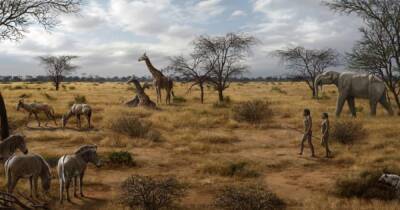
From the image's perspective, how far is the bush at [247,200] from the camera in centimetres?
827

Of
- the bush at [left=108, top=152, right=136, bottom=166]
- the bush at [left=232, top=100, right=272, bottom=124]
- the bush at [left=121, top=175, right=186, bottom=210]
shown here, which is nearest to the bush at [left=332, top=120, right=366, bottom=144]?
the bush at [left=232, top=100, right=272, bottom=124]

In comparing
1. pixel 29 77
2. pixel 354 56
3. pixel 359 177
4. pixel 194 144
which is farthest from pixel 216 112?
pixel 29 77

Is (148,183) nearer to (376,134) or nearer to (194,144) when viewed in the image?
(194,144)

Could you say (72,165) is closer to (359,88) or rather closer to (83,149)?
(83,149)

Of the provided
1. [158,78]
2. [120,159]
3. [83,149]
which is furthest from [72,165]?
[158,78]

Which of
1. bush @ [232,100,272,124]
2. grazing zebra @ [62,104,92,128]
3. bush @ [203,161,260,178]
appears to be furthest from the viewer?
bush @ [232,100,272,124]

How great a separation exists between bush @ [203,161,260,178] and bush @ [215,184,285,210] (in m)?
2.31

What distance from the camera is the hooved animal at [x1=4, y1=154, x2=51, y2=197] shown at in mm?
8789

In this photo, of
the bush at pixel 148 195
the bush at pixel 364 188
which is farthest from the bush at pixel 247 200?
the bush at pixel 364 188

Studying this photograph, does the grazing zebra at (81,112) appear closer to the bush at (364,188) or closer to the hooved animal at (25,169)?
the hooved animal at (25,169)

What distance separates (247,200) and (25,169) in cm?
437

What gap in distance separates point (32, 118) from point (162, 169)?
11.6 m

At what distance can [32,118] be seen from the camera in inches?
846

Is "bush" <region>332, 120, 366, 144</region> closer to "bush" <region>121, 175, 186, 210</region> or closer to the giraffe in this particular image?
"bush" <region>121, 175, 186, 210</region>
